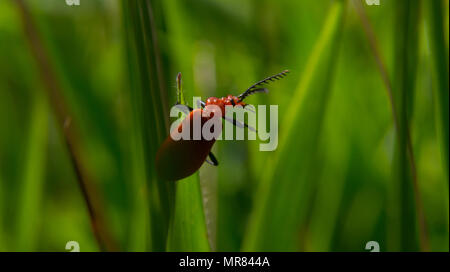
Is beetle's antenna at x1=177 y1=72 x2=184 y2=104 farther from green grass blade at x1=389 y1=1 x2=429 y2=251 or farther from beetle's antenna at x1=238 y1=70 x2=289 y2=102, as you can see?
green grass blade at x1=389 y1=1 x2=429 y2=251

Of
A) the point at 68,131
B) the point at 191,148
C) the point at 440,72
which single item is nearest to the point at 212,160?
the point at 191,148

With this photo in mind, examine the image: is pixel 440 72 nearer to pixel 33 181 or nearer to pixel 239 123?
pixel 239 123

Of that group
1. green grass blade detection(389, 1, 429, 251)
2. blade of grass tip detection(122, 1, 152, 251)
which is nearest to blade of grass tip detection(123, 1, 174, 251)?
blade of grass tip detection(122, 1, 152, 251)

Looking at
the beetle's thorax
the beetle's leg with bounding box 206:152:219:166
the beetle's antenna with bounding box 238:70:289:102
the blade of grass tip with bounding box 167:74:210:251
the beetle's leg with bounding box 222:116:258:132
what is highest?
the beetle's antenna with bounding box 238:70:289:102

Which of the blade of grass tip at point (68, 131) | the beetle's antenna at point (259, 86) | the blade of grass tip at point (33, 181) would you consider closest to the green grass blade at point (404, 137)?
the beetle's antenna at point (259, 86)

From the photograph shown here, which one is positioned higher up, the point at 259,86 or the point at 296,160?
the point at 259,86
